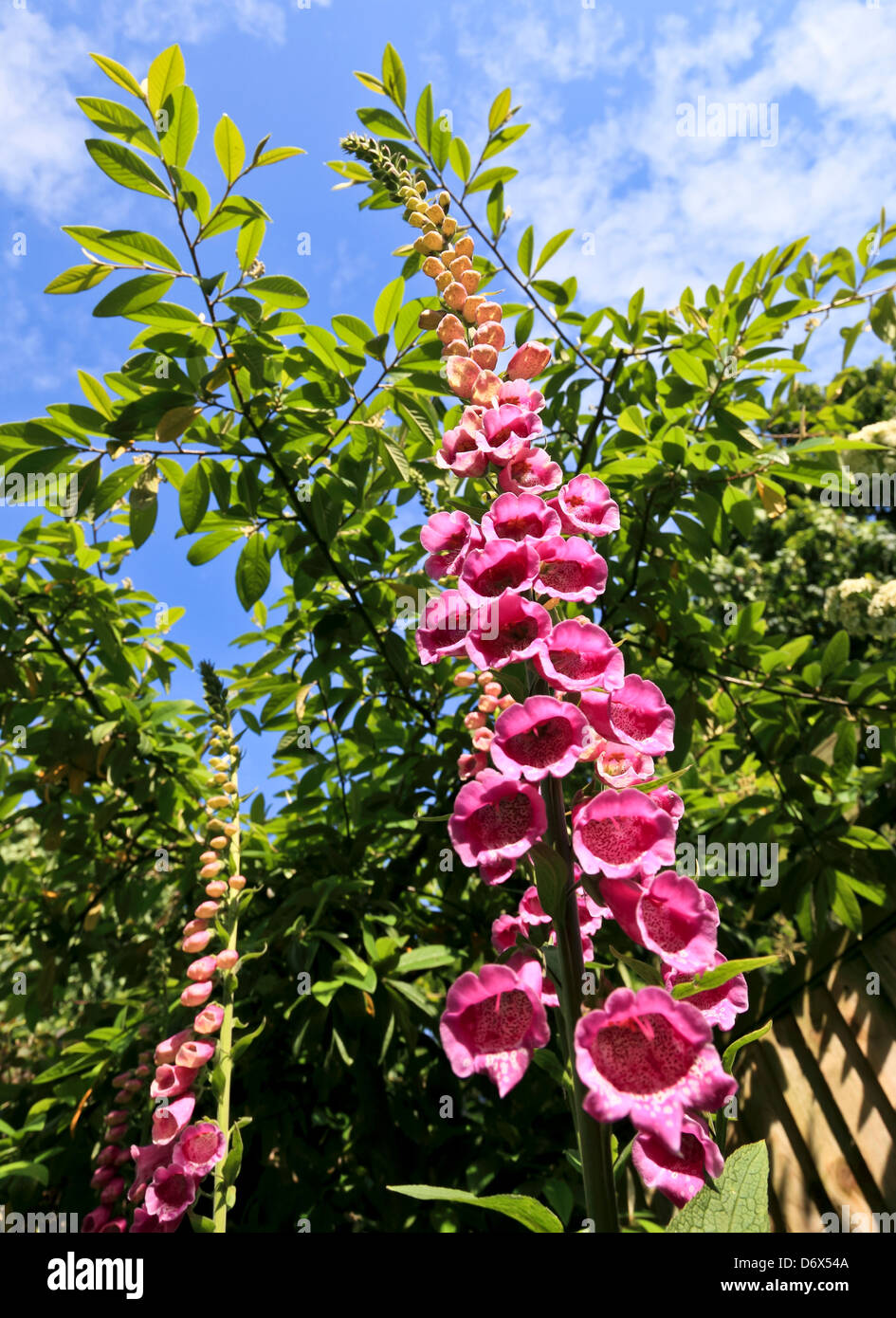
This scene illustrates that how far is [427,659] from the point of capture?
3.29 feet

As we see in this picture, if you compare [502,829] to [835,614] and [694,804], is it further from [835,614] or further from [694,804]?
[835,614]

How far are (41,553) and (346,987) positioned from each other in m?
1.58

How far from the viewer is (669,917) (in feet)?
2.81

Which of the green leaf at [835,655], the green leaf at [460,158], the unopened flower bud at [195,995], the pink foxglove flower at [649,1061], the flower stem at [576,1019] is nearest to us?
the pink foxglove flower at [649,1061]

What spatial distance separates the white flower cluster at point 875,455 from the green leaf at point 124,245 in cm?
201

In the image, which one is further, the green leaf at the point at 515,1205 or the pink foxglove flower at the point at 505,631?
the pink foxglove flower at the point at 505,631

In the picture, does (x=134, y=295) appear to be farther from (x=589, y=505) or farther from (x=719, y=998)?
(x=719, y=998)

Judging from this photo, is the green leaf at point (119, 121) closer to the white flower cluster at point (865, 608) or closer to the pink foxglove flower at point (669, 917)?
the pink foxglove flower at point (669, 917)

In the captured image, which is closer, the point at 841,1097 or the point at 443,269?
the point at 443,269

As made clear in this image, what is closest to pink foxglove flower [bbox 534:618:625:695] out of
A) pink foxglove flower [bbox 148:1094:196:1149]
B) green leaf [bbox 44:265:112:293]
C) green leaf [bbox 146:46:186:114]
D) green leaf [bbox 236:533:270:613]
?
pink foxglove flower [bbox 148:1094:196:1149]

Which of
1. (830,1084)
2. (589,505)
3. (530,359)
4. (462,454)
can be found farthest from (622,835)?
(830,1084)

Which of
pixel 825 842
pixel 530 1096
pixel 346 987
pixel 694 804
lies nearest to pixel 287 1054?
pixel 346 987

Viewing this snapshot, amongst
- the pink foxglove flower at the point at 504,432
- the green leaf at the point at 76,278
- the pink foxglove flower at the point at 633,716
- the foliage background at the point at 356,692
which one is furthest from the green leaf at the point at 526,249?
the pink foxglove flower at the point at 633,716

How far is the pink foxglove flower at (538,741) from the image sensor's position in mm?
862
